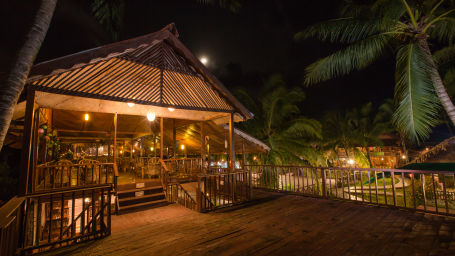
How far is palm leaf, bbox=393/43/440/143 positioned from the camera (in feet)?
20.3

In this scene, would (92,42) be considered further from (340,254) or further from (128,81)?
(340,254)

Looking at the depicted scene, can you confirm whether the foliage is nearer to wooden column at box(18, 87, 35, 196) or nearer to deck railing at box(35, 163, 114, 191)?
deck railing at box(35, 163, 114, 191)

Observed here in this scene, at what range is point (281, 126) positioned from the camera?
56.5 feet

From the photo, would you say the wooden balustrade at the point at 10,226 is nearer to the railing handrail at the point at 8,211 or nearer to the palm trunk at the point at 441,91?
the railing handrail at the point at 8,211

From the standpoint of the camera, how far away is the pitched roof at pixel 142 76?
468cm

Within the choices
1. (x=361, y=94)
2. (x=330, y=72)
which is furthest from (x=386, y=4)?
(x=361, y=94)

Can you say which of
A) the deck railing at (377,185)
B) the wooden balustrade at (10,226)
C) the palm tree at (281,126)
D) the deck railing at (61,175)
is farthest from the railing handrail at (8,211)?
the palm tree at (281,126)

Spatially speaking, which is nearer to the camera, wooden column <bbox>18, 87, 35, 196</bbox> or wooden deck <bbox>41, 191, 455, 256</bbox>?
wooden deck <bbox>41, 191, 455, 256</bbox>

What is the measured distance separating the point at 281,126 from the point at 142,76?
43.0 ft

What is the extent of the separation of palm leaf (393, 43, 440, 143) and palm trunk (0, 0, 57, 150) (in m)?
9.28

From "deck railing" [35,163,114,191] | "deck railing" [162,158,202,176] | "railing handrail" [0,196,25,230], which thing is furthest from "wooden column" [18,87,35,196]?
"deck railing" [162,158,202,176]

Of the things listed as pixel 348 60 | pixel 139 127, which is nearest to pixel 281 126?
pixel 348 60

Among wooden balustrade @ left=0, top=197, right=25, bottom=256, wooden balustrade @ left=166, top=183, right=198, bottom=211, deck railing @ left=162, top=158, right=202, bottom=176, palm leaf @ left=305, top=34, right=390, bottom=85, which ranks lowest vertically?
wooden balustrade @ left=166, top=183, right=198, bottom=211

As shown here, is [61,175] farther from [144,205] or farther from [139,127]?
[139,127]
